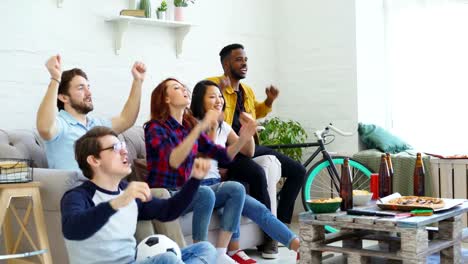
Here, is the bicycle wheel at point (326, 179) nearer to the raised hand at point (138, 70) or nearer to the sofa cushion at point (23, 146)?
the raised hand at point (138, 70)

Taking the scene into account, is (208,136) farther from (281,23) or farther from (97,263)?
(281,23)

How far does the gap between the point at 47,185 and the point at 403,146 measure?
329cm

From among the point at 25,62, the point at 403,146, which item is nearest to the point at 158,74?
the point at 25,62

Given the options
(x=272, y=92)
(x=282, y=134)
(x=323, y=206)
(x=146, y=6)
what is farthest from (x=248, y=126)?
(x=282, y=134)

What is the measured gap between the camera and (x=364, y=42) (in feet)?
19.1

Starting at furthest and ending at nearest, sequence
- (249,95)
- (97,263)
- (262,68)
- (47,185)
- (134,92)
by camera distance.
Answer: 1. (262,68)
2. (249,95)
3. (134,92)
4. (47,185)
5. (97,263)

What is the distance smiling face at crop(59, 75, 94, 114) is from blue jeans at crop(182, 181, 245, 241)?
752 millimetres

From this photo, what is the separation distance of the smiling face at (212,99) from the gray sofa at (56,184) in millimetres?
564

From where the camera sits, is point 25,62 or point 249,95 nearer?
point 25,62

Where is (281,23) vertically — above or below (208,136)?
above

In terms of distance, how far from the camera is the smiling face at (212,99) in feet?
13.2

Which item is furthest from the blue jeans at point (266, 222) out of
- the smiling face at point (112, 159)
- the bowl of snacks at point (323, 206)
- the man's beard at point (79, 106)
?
the smiling face at point (112, 159)

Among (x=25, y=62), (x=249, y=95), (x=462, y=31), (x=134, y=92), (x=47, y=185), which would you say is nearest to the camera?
(x=47, y=185)

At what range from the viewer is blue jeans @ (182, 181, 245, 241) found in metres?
3.67
